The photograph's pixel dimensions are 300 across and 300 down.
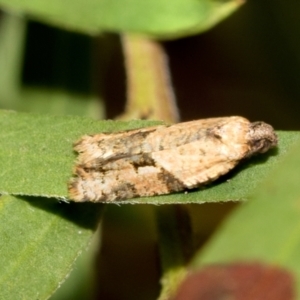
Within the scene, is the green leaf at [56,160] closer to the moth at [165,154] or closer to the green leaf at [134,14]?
the moth at [165,154]

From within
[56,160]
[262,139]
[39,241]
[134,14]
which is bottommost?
[39,241]

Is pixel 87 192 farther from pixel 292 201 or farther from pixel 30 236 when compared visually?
pixel 292 201

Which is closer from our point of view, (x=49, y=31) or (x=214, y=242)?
(x=214, y=242)

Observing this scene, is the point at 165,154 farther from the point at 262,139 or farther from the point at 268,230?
the point at 268,230

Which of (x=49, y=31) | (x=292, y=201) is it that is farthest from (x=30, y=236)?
(x=49, y=31)

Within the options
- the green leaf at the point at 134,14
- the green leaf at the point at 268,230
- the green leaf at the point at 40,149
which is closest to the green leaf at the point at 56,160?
the green leaf at the point at 40,149

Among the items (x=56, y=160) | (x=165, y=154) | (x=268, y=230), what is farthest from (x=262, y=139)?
(x=268, y=230)

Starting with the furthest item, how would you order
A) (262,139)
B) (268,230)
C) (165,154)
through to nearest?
(165,154), (262,139), (268,230)
